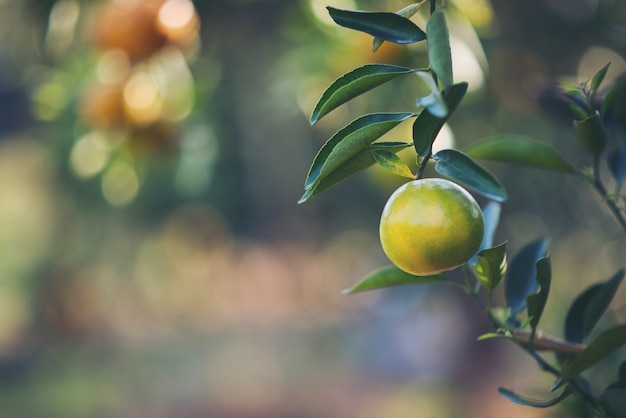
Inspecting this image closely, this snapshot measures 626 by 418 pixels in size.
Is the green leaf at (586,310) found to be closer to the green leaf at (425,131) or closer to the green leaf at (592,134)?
the green leaf at (592,134)

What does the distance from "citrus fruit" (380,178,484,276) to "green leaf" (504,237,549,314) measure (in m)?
0.19

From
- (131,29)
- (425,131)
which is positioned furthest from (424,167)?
(131,29)

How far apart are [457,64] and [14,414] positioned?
193 inches

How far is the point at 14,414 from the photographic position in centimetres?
494

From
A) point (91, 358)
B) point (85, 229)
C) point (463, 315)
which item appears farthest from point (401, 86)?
point (91, 358)

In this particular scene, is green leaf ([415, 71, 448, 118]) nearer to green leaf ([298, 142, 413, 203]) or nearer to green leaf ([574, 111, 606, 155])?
green leaf ([298, 142, 413, 203])

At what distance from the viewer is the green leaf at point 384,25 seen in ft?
1.50

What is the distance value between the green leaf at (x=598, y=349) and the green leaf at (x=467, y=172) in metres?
0.13

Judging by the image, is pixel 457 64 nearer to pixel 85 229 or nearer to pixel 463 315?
pixel 463 315

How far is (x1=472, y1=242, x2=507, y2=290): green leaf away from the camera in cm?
49

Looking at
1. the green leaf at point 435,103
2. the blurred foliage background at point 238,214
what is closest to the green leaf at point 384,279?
the green leaf at point 435,103

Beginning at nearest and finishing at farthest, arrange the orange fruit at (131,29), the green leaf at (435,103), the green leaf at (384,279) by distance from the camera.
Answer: the green leaf at (435,103) → the green leaf at (384,279) → the orange fruit at (131,29)

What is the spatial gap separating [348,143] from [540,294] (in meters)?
0.19

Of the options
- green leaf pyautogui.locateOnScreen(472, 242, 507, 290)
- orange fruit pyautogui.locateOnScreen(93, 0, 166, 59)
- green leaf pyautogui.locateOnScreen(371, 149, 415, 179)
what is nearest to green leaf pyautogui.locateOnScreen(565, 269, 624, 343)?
green leaf pyautogui.locateOnScreen(472, 242, 507, 290)
